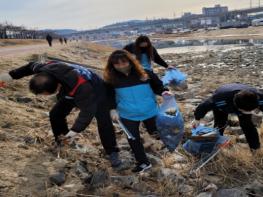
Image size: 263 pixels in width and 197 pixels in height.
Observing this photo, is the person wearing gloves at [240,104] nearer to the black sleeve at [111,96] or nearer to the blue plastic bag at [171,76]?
the black sleeve at [111,96]

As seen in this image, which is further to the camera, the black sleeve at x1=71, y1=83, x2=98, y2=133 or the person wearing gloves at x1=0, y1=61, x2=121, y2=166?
the black sleeve at x1=71, y1=83, x2=98, y2=133

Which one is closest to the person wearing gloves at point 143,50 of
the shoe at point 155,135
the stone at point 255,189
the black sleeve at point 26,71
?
the shoe at point 155,135

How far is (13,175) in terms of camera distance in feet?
14.4

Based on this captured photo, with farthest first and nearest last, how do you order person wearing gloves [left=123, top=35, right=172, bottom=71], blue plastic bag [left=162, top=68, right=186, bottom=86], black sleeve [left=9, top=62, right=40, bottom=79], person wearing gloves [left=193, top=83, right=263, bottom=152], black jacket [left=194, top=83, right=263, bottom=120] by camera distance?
blue plastic bag [left=162, top=68, right=186, bottom=86]
person wearing gloves [left=123, top=35, right=172, bottom=71]
black jacket [left=194, top=83, right=263, bottom=120]
black sleeve [left=9, top=62, right=40, bottom=79]
person wearing gloves [left=193, top=83, right=263, bottom=152]

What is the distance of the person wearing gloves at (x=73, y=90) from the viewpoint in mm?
4258

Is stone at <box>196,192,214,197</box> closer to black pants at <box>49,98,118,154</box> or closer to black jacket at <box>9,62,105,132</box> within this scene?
black pants at <box>49,98,118,154</box>

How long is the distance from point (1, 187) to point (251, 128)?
280 cm

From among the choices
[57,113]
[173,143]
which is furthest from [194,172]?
[57,113]

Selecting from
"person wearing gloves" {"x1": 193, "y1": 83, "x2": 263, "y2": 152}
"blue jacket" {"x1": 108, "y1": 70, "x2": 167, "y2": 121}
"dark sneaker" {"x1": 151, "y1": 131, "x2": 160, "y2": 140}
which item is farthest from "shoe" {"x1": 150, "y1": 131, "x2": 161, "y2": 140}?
"blue jacket" {"x1": 108, "y1": 70, "x2": 167, "y2": 121}

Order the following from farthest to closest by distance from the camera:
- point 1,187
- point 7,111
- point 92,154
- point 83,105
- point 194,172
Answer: point 7,111
point 92,154
point 194,172
point 83,105
point 1,187

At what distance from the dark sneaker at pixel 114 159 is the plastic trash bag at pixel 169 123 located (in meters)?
0.58

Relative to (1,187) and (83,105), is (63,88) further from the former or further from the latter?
(1,187)

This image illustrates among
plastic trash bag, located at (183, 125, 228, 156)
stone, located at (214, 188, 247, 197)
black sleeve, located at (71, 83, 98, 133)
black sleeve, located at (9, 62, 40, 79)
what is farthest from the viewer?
plastic trash bag, located at (183, 125, 228, 156)

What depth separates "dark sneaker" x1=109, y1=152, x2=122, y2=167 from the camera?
4.99m
